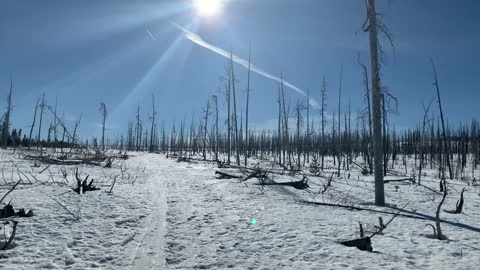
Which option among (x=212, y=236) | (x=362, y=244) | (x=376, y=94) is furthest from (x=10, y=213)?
(x=376, y=94)

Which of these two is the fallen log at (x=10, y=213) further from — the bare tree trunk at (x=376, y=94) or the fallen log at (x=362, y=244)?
the bare tree trunk at (x=376, y=94)

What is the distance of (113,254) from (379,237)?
4.21 metres

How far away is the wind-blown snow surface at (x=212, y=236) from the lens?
10.8 ft

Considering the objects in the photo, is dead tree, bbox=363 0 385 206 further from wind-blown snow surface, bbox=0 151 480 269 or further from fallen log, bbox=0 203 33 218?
fallen log, bbox=0 203 33 218

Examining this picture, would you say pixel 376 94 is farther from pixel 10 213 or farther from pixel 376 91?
pixel 10 213

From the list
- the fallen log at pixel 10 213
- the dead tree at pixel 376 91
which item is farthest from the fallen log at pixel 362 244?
the fallen log at pixel 10 213

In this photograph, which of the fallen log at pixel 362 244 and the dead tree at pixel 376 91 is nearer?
the fallen log at pixel 362 244

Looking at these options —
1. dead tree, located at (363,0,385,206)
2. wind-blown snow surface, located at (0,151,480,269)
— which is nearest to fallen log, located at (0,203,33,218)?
wind-blown snow surface, located at (0,151,480,269)

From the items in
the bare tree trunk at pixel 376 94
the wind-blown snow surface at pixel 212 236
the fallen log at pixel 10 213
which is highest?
the bare tree trunk at pixel 376 94

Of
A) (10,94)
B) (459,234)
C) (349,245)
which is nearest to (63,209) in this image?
(349,245)

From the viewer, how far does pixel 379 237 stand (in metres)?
4.34

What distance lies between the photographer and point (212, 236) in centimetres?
444

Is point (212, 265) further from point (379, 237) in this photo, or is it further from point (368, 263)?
point (379, 237)

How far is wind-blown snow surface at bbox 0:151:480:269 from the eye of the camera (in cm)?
328
